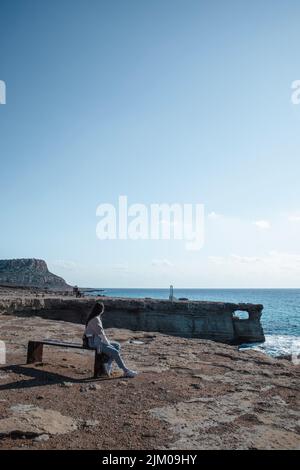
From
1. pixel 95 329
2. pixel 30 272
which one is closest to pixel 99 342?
pixel 95 329

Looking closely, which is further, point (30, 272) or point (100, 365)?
point (30, 272)

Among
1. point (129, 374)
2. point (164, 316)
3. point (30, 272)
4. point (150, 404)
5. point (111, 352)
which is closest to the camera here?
point (150, 404)

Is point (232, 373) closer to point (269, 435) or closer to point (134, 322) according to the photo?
point (269, 435)

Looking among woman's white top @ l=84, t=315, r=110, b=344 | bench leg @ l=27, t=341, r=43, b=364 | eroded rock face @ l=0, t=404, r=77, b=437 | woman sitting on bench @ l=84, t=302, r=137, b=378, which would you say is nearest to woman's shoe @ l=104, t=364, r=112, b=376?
woman sitting on bench @ l=84, t=302, r=137, b=378

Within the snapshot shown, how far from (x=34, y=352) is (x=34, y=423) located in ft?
12.4

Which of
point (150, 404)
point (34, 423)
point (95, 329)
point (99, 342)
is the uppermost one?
point (95, 329)

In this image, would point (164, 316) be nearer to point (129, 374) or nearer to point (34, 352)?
point (34, 352)

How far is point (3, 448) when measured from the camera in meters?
4.32

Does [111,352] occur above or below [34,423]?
above

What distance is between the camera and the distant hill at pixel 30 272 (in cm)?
13450

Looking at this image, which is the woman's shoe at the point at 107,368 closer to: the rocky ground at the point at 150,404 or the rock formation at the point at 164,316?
the rocky ground at the point at 150,404

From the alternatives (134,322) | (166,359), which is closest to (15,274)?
(134,322)

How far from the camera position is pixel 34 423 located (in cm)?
503

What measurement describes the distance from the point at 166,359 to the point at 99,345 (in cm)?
289
